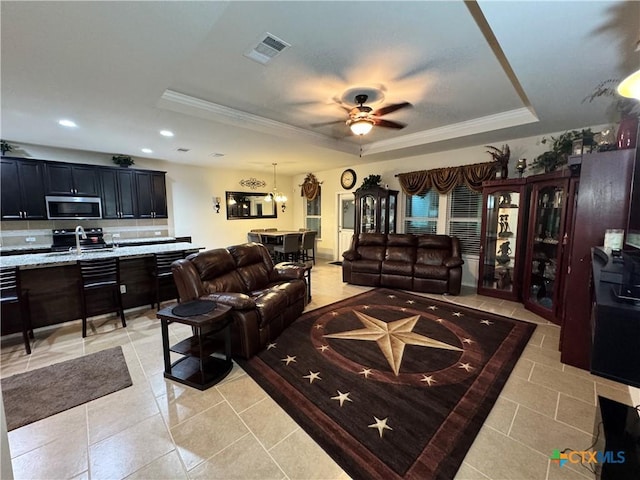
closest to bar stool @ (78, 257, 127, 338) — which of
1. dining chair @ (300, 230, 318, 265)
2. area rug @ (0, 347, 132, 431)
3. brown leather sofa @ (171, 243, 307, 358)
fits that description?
area rug @ (0, 347, 132, 431)

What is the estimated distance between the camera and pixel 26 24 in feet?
5.60

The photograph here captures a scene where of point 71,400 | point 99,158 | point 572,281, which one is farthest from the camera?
point 99,158

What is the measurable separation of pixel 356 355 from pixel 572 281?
2.20m

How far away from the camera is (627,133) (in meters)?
2.30

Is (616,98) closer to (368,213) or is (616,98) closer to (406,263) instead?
(406,263)

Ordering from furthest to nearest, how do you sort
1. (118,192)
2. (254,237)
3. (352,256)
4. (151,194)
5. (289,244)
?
(254,237) < (289,244) < (151,194) < (118,192) < (352,256)

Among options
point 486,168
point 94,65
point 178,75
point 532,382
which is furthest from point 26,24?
point 486,168

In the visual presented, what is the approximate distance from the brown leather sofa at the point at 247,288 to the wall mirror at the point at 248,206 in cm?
435

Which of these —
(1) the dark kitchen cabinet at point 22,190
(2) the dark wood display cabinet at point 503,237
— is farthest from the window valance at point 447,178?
(1) the dark kitchen cabinet at point 22,190

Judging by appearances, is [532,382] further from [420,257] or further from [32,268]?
[32,268]

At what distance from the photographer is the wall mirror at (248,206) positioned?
7.82 metres

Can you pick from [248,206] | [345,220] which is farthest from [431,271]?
[248,206]

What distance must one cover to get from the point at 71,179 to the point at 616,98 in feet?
27.1

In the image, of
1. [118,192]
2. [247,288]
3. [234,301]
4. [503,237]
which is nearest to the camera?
[234,301]
